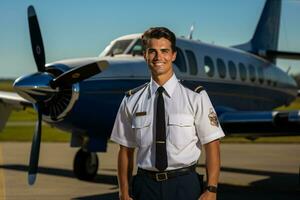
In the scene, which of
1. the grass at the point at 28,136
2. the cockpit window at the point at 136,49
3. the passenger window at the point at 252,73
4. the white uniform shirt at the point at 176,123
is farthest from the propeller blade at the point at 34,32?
the grass at the point at 28,136

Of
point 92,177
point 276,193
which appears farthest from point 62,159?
point 276,193

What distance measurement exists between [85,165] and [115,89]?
2.49 m

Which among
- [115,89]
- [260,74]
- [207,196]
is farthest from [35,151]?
[260,74]

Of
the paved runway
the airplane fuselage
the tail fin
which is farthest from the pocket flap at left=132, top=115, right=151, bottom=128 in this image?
the tail fin

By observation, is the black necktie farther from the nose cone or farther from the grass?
the grass

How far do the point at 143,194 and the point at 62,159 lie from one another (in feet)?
40.8

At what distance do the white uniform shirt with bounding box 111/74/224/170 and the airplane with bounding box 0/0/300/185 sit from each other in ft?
15.4

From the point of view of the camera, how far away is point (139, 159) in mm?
3535

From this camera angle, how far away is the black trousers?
339cm

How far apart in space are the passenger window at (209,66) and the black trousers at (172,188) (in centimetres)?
809

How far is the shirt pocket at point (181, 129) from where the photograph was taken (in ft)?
11.0

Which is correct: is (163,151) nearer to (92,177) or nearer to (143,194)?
(143,194)

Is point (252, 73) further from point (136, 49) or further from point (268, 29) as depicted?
point (268, 29)

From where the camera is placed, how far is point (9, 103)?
13008 mm
